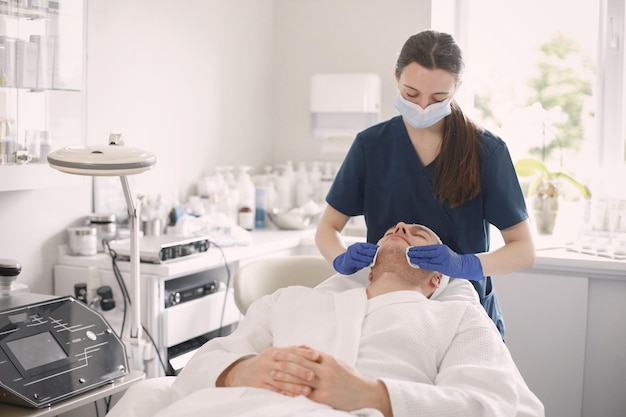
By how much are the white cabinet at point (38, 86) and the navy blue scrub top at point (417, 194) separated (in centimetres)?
89

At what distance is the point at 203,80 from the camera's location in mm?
3391

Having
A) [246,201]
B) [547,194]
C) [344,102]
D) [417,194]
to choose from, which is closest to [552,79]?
[547,194]

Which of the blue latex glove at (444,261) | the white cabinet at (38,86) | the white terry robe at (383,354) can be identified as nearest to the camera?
the white terry robe at (383,354)

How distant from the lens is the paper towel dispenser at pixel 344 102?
3.53 m

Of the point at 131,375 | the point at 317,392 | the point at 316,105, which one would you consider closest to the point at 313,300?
the point at 317,392

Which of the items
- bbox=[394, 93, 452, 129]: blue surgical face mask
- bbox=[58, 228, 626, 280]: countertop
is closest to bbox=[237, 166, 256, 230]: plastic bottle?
bbox=[58, 228, 626, 280]: countertop

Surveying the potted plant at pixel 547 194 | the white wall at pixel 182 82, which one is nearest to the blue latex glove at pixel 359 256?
the white wall at pixel 182 82

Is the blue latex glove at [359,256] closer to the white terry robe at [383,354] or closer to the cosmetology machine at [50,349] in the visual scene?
the white terry robe at [383,354]

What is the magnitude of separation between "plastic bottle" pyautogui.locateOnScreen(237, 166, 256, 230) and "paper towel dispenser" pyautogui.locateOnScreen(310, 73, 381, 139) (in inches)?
18.3

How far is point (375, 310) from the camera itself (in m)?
1.82

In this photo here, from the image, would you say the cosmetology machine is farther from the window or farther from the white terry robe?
the window

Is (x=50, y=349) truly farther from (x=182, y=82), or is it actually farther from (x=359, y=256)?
(x=182, y=82)

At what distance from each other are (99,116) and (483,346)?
1743mm

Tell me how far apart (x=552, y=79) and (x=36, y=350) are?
8.61 ft
